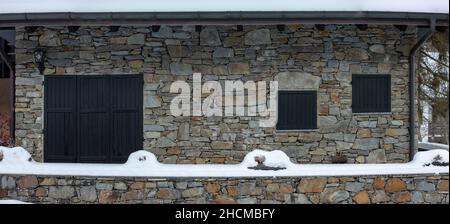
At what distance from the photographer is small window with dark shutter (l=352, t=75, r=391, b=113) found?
807 cm

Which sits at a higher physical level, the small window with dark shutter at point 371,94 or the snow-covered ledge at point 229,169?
the small window with dark shutter at point 371,94

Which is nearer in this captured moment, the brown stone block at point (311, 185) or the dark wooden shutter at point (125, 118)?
the brown stone block at point (311, 185)

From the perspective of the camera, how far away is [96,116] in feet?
26.3

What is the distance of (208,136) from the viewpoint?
7914 millimetres

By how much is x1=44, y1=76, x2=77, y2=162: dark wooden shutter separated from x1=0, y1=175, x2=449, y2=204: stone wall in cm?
146

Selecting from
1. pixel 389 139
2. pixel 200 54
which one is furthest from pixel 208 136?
pixel 389 139

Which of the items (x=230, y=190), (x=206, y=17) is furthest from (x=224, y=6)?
(x=230, y=190)

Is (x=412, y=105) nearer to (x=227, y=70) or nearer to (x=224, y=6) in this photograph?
(x=227, y=70)

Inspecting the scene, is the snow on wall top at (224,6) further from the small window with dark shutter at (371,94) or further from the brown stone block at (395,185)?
the brown stone block at (395,185)

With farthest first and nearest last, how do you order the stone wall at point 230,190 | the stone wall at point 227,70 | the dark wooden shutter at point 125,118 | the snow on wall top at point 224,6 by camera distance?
the dark wooden shutter at point 125,118, the stone wall at point 227,70, the snow on wall top at point 224,6, the stone wall at point 230,190

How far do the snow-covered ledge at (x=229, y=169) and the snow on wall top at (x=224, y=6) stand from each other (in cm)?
242

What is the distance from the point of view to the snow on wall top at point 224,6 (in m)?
7.22

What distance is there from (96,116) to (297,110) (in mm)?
3731

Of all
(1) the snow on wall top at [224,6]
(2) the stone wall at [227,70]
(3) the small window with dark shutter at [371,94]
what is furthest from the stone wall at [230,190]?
(1) the snow on wall top at [224,6]
